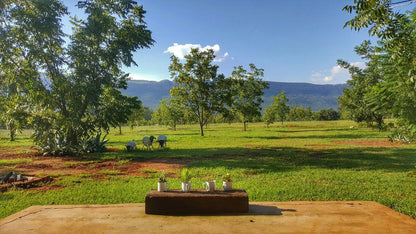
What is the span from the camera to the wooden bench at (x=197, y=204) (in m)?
4.59

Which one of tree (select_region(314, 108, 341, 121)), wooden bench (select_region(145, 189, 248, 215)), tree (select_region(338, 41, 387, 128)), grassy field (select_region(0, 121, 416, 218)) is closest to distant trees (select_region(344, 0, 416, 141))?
grassy field (select_region(0, 121, 416, 218))

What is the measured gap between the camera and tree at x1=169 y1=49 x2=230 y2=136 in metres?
31.9

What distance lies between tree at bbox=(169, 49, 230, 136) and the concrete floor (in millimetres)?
27175

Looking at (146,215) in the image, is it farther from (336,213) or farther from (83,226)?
(336,213)

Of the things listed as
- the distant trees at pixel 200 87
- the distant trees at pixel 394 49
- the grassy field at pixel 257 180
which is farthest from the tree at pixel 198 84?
the distant trees at pixel 394 49

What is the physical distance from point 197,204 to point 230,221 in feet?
2.36

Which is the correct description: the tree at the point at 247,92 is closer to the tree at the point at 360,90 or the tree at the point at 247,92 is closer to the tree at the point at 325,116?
the tree at the point at 360,90

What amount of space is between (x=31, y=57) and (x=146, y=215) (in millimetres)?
17123

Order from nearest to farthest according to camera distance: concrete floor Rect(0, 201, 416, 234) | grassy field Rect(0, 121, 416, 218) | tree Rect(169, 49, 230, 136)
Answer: concrete floor Rect(0, 201, 416, 234)
grassy field Rect(0, 121, 416, 218)
tree Rect(169, 49, 230, 136)

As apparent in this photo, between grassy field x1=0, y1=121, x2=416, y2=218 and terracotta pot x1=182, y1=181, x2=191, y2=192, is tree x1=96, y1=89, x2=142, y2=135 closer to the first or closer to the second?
grassy field x1=0, y1=121, x2=416, y2=218

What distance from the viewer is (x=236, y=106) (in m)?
36.1

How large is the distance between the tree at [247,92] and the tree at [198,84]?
172 inches

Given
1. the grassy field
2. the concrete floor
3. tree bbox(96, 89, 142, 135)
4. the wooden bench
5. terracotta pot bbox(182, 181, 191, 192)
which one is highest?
tree bbox(96, 89, 142, 135)

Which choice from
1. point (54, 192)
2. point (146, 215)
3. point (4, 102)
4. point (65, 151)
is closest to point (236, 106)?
point (65, 151)
